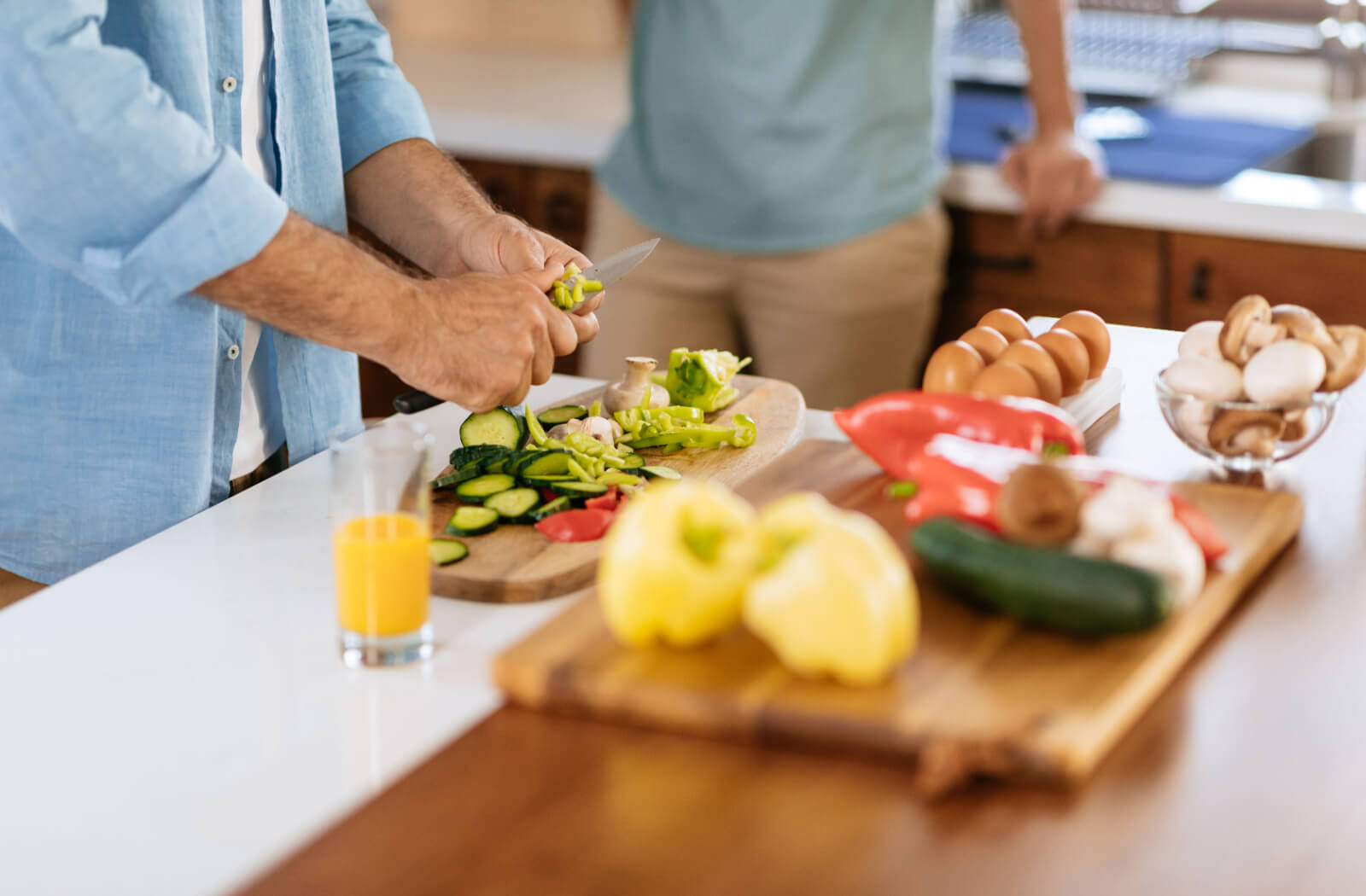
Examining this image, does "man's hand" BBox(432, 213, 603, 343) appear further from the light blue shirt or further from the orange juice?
the orange juice

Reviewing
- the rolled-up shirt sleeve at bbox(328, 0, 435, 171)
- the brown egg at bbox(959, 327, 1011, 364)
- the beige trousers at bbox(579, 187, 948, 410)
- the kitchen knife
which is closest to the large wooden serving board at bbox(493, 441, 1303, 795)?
the brown egg at bbox(959, 327, 1011, 364)

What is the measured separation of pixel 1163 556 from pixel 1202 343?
0.40 meters

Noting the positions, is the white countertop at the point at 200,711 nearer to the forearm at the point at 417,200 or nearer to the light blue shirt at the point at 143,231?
the light blue shirt at the point at 143,231

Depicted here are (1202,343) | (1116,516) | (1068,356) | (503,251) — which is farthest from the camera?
(503,251)

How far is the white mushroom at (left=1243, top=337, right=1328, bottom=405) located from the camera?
3.95ft

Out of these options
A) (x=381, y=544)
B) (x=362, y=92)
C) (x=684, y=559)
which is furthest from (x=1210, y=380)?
(x=362, y=92)

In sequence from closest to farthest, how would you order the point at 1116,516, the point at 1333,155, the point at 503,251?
the point at 1116,516
the point at 503,251
the point at 1333,155

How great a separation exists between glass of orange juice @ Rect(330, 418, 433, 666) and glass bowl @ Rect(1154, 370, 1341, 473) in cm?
63

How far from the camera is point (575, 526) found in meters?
1.22

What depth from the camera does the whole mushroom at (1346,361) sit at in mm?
1255

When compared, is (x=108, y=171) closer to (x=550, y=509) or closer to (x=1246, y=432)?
(x=550, y=509)

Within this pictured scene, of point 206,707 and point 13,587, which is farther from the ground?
point 206,707

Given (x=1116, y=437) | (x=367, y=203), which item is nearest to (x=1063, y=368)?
(x=1116, y=437)

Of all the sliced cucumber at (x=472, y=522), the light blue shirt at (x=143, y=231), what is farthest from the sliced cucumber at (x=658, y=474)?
the light blue shirt at (x=143, y=231)
